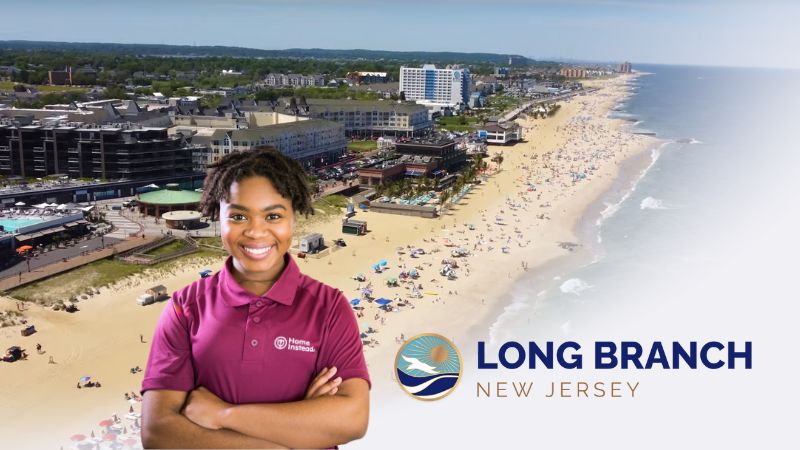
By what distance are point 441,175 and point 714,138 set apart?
133 feet

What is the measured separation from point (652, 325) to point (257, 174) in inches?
850

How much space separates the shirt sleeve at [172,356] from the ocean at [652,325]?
5.90ft

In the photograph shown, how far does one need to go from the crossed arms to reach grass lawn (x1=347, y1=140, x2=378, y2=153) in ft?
172

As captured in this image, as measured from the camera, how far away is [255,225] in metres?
3.03

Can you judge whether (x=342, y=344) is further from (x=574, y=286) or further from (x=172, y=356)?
(x=574, y=286)

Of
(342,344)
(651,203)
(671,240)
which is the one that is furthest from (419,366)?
(651,203)

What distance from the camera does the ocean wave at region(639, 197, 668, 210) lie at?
40094 mm

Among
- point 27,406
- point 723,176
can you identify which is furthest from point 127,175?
point 723,176

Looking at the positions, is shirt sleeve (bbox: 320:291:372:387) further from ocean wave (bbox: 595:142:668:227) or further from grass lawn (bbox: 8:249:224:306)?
ocean wave (bbox: 595:142:668:227)

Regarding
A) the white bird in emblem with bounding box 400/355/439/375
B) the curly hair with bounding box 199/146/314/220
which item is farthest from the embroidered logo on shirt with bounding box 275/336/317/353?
the white bird in emblem with bounding box 400/355/439/375

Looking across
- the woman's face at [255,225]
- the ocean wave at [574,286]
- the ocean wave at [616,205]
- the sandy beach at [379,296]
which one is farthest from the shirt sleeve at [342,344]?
the ocean wave at [616,205]

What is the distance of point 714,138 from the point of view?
73.9m

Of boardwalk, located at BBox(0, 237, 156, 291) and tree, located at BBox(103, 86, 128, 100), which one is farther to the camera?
tree, located at BBox(103, 86, 128, 100)

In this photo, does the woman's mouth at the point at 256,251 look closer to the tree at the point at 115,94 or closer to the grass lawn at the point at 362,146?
the grass lawn at the point at 362,146
